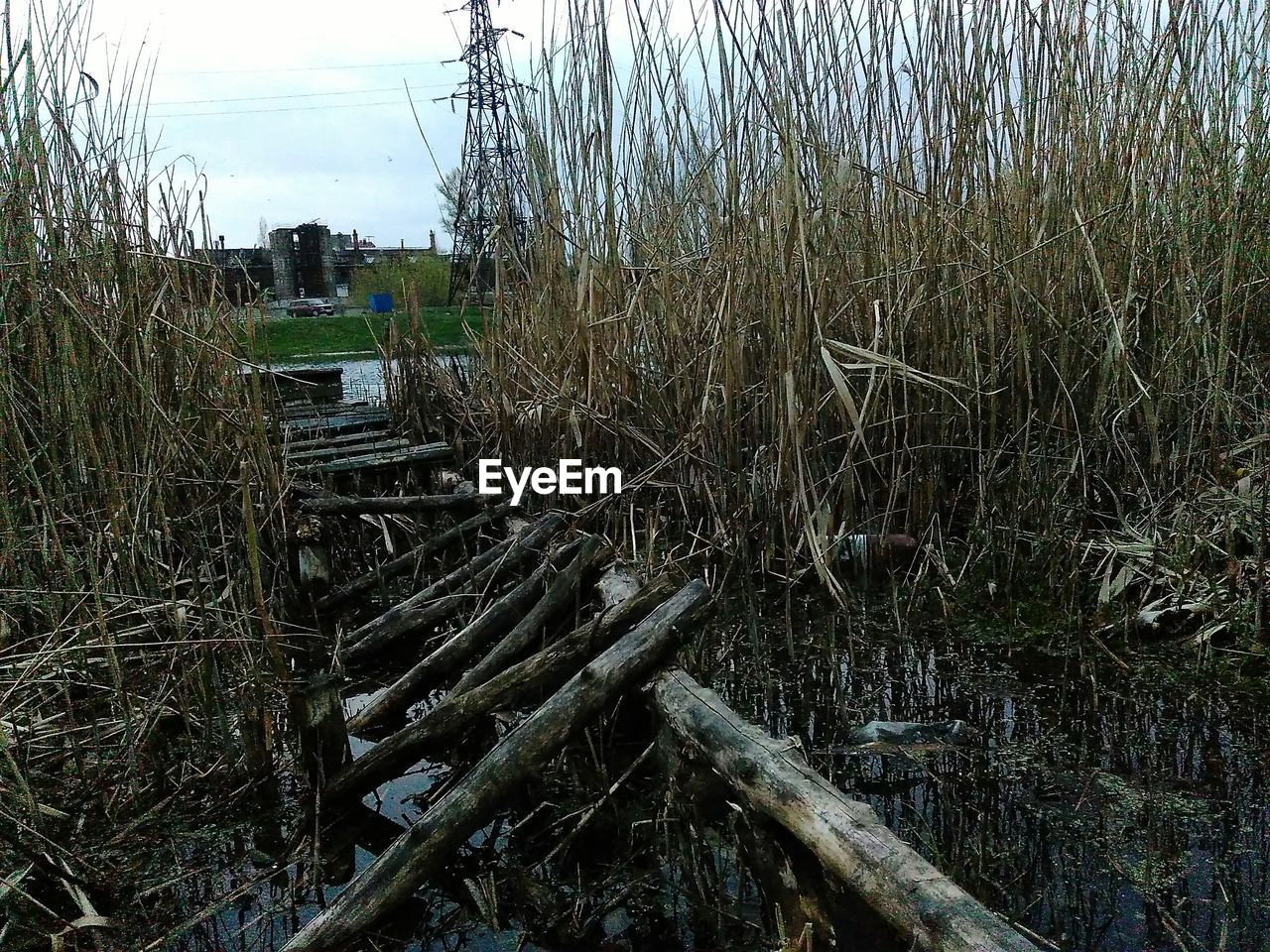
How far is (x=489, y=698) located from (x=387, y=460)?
2343 millimetres

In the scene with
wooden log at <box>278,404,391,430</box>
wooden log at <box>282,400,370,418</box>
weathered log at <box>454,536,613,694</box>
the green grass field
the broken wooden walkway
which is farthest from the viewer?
the green grass field

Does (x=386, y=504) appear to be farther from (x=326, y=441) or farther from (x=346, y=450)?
(x=326, y=441)

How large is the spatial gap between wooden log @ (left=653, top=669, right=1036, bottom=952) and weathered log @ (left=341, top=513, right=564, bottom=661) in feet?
3.77

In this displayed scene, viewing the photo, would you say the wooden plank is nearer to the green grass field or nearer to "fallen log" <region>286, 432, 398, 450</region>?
"fallen log" <region>286, 432, 398, 450</region>

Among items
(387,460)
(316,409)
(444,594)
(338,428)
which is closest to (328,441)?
(338,428)

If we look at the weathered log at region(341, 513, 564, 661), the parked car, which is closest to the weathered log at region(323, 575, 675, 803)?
the weathered log at region(341, 513, 564, 661)

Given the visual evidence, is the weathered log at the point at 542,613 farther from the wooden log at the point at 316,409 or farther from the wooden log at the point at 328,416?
the wooden log at the point at 316,409

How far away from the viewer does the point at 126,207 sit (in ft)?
8.25

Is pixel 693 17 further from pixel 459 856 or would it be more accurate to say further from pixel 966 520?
pixel 459 856

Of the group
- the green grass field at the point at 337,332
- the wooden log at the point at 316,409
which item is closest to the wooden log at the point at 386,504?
the wooden log at the point at 316,409

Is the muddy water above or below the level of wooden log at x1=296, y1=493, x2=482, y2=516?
below

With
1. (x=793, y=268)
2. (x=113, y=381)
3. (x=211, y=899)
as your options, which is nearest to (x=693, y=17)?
(x=793, y=268)

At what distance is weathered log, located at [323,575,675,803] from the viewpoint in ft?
6.37

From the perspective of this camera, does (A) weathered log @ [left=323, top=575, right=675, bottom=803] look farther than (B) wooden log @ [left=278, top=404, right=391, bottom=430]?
No
